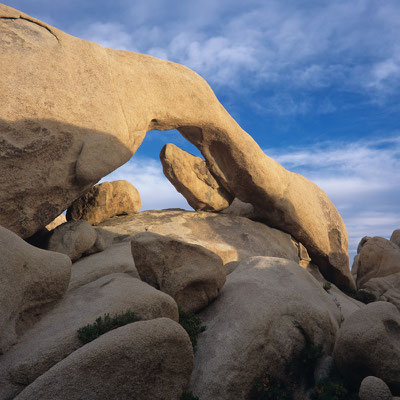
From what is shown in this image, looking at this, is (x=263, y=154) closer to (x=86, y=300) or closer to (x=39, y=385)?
(x=86, y=300)

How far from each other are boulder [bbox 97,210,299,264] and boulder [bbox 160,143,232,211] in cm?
75

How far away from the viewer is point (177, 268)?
8.84 m

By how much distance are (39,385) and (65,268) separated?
3.05 meters

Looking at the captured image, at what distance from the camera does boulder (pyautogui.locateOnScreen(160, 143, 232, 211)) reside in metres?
18.0

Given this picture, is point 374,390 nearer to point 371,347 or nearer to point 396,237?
point 371,347

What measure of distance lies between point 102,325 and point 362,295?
1597 cm

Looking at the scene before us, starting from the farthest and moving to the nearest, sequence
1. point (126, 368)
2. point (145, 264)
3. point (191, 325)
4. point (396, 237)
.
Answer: point (396, 237)
point (145, 264)
point (191, 325)
point (126, 368)

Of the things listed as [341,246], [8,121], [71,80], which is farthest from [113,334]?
[341,246]

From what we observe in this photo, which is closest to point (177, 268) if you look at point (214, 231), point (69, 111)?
point (69, 111)

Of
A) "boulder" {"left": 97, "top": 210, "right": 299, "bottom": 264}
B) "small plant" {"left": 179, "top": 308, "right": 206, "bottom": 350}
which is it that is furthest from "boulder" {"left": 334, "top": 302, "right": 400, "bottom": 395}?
"boulder" {"left": 97, "top": 210, "right": 299, "bottom": 264}

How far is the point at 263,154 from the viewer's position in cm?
1769

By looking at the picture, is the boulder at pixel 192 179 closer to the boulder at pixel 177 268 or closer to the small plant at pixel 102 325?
the boulder at pixel 177 268

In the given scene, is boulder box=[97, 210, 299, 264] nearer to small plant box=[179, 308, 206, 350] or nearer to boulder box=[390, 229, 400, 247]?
small plant box=[179, 308, 206, 350]

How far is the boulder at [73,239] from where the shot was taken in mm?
11570
